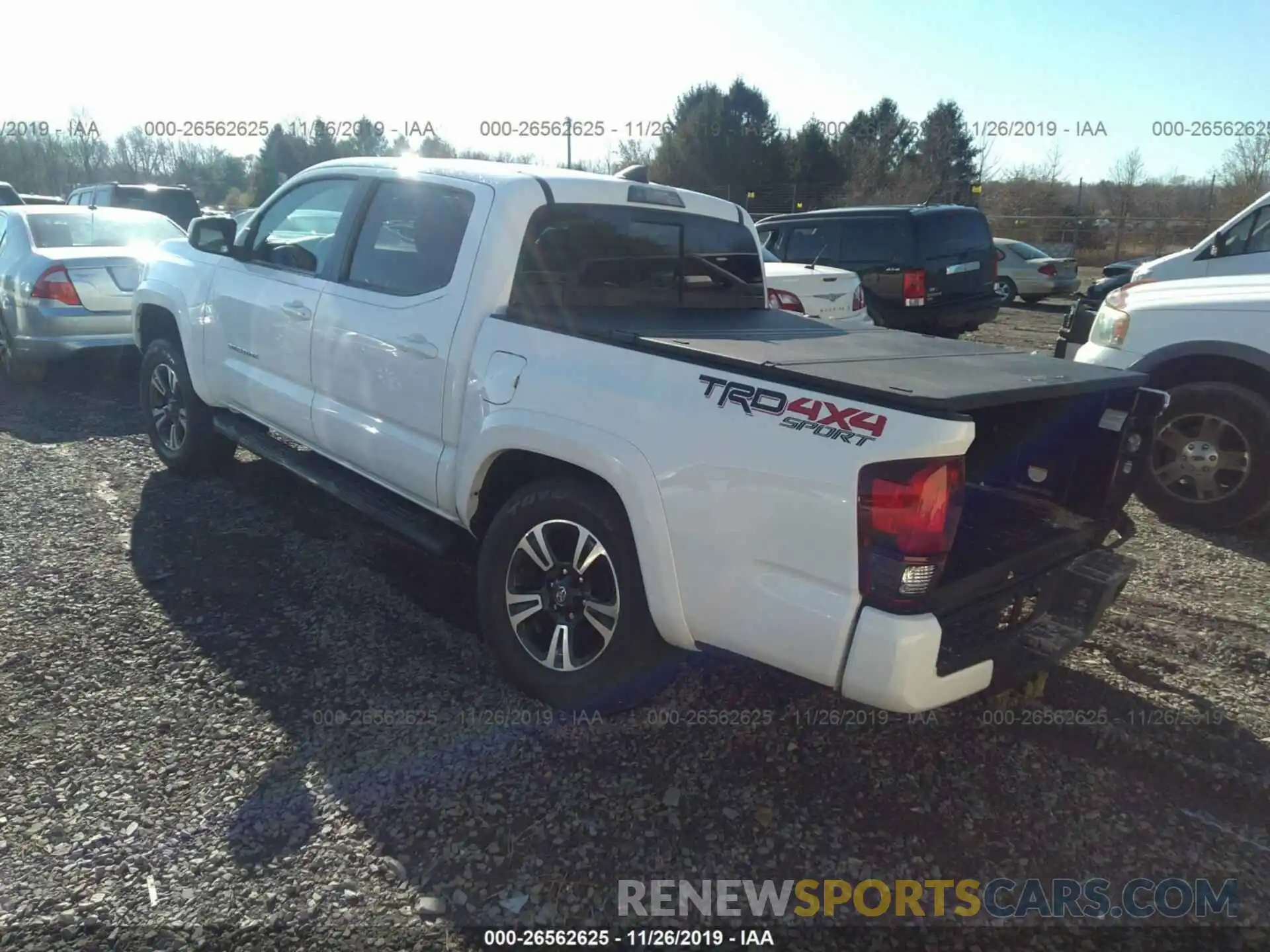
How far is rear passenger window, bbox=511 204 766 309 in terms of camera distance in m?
3.65

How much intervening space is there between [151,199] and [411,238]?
46.0 ft

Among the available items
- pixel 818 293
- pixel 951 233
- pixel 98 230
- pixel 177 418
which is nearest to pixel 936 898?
pixel 177 418

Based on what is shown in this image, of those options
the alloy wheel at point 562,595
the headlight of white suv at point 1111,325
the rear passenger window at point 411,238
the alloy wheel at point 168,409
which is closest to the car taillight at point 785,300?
the headlight of white suv at point 1111,325

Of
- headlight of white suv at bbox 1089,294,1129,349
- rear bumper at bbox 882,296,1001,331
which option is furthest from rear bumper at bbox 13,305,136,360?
rear bumper at bbox 882,296,1001,331

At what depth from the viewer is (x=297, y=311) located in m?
4.36

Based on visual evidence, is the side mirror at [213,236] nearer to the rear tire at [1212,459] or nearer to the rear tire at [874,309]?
the rear tire at [1212,459]

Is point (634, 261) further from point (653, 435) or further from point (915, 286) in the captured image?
point (915, 286)

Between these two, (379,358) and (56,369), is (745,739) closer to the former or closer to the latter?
(379,358)

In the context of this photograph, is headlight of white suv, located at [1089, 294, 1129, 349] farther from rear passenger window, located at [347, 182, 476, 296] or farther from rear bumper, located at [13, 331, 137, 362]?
rear bumper, located at [13, 331, 137, 362]

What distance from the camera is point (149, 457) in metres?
6.21

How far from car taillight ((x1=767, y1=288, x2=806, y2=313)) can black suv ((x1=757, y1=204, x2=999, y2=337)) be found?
330cm

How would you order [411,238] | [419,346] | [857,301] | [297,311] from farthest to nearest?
[857,301] < [297,311] < [411,238] < [419,346]

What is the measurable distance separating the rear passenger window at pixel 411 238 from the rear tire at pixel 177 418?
1.96 metres

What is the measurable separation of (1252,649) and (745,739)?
94.1 inches
